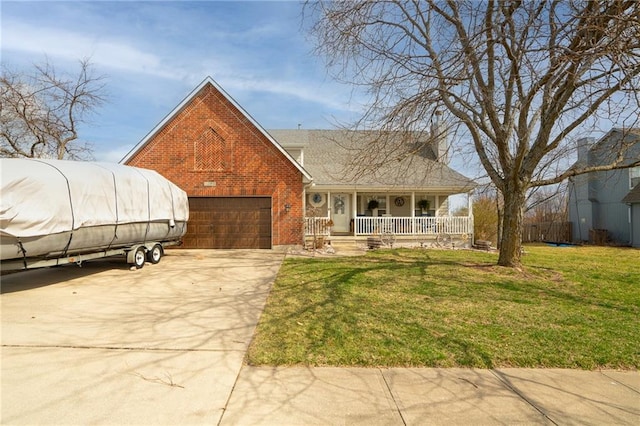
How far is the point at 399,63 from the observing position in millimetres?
8312

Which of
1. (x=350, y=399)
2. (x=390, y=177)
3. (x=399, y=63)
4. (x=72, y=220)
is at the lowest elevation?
(x=350, y=399)

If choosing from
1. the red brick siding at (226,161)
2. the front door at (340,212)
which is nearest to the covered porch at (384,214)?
the front door at (340,212)

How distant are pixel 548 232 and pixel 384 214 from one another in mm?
16478

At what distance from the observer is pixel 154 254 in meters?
11.8

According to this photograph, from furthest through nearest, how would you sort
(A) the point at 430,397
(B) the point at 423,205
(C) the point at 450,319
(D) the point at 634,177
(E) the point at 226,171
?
(D) the point at 634,177, (B) the point at 423,205, (E) the point at 226,171, (C) the point at 450,319, (A) the point at 430,397

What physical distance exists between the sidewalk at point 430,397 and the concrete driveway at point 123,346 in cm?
40

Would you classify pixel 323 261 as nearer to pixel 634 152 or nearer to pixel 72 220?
pixel 72 220

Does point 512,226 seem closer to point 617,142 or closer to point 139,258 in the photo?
point 617,142

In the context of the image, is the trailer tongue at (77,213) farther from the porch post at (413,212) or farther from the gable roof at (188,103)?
the porch post at (413,212)

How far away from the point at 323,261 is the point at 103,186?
22.5 ft

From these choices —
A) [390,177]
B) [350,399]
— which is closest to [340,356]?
[350,399]

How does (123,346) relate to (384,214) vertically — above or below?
below

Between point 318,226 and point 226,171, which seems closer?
point 226,171

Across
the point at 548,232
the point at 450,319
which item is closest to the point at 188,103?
the point at 450,319
